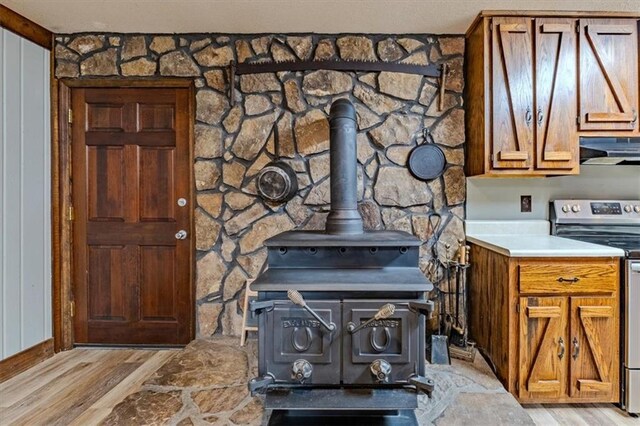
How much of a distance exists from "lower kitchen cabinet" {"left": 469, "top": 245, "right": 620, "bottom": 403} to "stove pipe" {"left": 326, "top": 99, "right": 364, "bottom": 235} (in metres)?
0.93

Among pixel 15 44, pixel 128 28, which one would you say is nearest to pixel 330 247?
pixel 128 28

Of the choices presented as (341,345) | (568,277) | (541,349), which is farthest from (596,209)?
(341,345)

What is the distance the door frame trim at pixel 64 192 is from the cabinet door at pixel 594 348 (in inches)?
96.8

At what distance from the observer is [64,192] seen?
9.57 feet

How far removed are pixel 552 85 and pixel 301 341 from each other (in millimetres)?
2213

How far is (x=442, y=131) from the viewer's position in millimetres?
2836

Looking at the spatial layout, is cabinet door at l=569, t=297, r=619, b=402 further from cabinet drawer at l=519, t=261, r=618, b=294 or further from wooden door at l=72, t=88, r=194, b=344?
wooden door at l=72, t=88, r=194, b=344

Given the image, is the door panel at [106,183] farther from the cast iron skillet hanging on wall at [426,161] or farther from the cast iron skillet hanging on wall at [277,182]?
the cast iron skillet hanging on wall at [426,161]

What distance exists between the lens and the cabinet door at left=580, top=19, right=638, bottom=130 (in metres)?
2.50

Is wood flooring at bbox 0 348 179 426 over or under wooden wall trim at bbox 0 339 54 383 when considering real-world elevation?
under

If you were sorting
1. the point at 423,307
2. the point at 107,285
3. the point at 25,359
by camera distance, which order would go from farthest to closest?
the point at 107,285, the point at 25,359, the point at 423,307

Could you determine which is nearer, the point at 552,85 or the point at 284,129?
the point at 552,85

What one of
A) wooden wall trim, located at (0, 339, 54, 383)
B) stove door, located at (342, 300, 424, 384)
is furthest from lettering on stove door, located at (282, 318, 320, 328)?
wooden wall trim, located at (0, 339, 54, 383)

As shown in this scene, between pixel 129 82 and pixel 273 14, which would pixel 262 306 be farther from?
pixel 129 82
